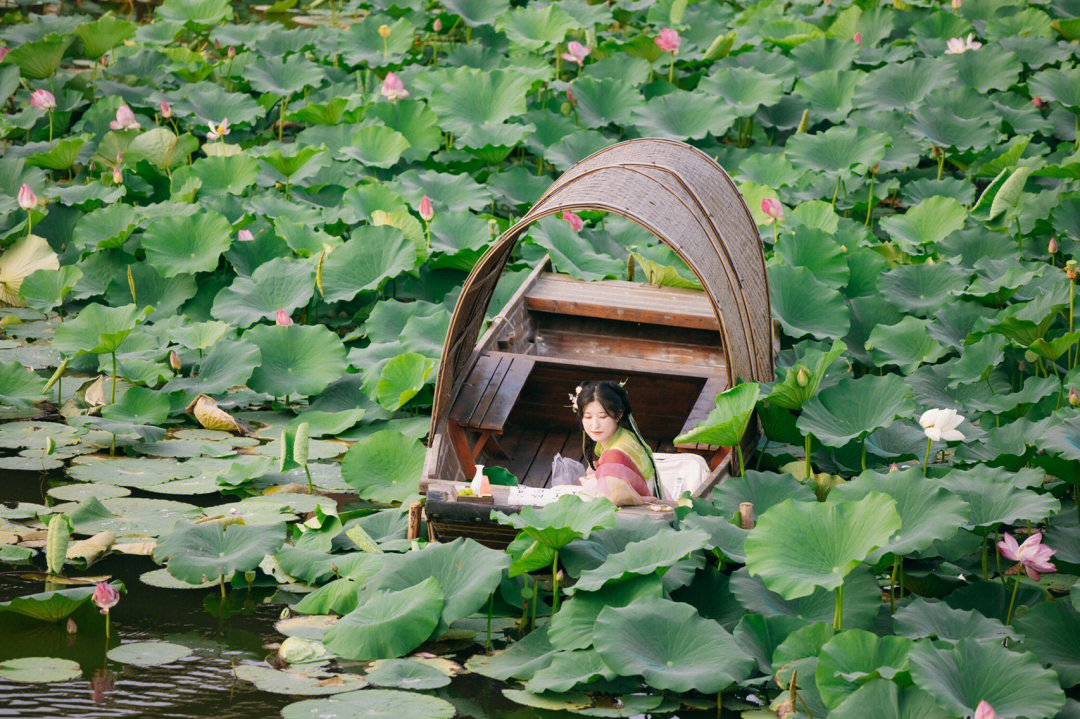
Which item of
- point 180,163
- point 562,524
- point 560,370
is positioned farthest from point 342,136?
point 562,524

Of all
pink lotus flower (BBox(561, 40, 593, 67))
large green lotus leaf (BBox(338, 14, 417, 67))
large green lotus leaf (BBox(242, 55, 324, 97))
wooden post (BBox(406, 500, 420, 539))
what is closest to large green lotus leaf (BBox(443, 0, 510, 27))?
large green lotus leaf (BBox(338, 14, 417, 67))

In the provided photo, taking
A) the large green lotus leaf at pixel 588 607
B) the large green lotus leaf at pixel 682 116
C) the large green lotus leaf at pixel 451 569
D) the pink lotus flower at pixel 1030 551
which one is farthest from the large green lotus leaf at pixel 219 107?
the pink lotus flower at pixel 1030 551

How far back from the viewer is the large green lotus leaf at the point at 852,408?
415 cm

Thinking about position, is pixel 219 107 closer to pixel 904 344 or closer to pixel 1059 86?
pixel 904 344

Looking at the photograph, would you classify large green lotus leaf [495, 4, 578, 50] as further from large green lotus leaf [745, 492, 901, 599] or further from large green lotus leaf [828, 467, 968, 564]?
large green lotus leaf [745, 492, 901, 599]

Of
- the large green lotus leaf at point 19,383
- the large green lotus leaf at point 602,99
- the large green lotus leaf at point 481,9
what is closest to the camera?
the large green lotus leaf at point 19,383

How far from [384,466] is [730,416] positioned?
122 cm

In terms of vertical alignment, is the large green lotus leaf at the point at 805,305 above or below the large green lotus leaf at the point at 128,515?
above

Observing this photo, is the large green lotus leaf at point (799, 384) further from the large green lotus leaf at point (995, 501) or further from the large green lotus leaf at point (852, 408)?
the large green lotus leaf at point (995, 501)

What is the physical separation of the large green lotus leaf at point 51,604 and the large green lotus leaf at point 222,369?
4.87 feet

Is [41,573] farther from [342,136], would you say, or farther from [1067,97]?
[1067,97]

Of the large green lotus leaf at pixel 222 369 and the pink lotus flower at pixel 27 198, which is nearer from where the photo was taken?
the large green lotus leaf at pixel 222 369

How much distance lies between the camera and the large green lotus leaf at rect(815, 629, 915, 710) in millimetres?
2996

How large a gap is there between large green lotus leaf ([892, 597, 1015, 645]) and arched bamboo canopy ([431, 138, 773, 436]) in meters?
1.12
